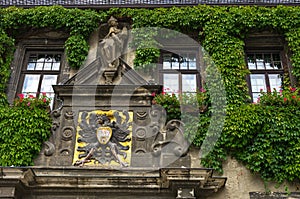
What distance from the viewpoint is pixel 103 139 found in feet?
30.8

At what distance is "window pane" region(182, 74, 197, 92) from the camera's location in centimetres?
1066

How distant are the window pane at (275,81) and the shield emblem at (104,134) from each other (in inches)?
157

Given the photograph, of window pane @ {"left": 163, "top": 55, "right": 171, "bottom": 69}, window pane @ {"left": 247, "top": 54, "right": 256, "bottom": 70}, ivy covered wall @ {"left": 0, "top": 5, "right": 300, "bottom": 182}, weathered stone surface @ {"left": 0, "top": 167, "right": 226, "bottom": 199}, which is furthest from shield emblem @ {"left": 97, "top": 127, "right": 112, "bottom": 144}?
window pane @ {"left": 247, "top": 54, "right": 256, "bottom": 70}

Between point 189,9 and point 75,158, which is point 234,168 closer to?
point 75,158

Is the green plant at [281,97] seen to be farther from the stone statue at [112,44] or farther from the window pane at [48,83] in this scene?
the window pane at [48,83]

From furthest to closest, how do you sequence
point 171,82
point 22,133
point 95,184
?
1. point 171,82
2. point 22,133
3. point 95,184

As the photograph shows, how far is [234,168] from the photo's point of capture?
9148 millimetres

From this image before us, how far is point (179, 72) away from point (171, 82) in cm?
36

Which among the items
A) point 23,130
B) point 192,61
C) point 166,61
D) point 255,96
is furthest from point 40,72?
point 255,96

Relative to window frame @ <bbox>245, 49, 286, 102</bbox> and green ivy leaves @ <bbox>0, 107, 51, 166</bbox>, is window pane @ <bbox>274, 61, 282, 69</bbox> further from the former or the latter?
green ivy leaves @ <bbox>0, 107, 51, 166</bbox>

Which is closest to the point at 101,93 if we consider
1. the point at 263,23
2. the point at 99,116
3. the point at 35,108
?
the point at 99,116

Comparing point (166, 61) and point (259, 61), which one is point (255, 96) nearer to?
point (259, 61)

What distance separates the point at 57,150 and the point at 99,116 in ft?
3.65

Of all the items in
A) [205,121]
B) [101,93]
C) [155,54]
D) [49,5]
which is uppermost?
[49,5]
